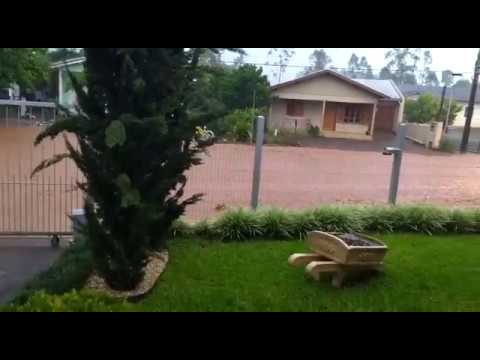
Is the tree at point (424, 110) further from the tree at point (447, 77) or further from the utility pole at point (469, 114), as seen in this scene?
the tree at point (447, 77)

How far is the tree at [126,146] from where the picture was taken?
12.9ft

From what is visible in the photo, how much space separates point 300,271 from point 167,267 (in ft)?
4.68

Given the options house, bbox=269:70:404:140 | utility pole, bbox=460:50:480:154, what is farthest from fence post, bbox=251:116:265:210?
utility pole, bbox=460:50:480:154

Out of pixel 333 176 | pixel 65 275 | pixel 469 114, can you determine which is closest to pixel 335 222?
pixel 333 176

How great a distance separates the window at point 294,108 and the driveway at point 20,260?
166 inches

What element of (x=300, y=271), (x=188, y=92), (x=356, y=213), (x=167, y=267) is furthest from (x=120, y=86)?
(x=356, y=213)

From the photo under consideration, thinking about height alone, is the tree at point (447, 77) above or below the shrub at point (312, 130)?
above

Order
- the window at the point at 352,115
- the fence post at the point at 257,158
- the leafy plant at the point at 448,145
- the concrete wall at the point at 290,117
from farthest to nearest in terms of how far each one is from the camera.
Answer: the leafy plant at the point at 448,145 < the window at the point at 352,115 < the concrete wall at the point at 290,117 < the fence post at the point at 257,158

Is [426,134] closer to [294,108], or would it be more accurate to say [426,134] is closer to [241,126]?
[294,108]

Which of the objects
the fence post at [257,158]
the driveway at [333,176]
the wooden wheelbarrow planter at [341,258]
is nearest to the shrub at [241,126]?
the driveway at [333,176]

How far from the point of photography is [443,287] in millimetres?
4742
